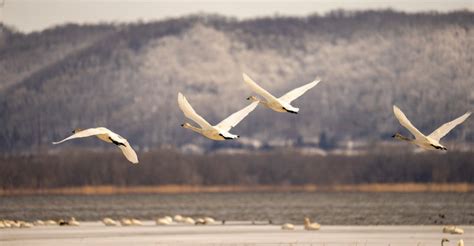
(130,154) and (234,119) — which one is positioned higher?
(234,119)

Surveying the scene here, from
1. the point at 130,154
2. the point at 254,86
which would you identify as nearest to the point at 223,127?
the point at 254,86

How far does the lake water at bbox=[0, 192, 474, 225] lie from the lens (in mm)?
72812

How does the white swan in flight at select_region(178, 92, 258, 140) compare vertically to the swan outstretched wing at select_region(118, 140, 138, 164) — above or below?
above

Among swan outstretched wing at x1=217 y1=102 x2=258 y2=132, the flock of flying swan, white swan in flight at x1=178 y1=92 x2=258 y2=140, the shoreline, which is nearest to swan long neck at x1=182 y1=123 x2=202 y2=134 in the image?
the flock of flying swan

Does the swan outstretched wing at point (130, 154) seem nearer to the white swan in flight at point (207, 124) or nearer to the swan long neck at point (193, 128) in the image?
the white swan in flight at point (207, 124)

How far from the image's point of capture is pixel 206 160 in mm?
109500

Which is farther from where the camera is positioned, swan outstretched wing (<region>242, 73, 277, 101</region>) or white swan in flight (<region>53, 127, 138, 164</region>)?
white swan in flight (<region>53, 127, 138, 164</region>)

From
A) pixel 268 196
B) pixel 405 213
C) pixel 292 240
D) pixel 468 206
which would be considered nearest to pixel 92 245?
pixel 292 240

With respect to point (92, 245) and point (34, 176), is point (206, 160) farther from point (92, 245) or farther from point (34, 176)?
point (92, 245)

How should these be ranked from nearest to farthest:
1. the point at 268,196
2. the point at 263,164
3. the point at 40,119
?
the point at 40,119 → the point at 263,164 → the point at 268,196

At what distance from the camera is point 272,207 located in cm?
9556

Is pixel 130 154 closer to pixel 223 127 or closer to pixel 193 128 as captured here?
pixel 193 128

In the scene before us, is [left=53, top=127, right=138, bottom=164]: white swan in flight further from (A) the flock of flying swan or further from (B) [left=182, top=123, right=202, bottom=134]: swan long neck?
(B) [left=182, top=123, right=202, bottom=134]: swan long neck

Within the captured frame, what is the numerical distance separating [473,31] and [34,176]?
3010cm
